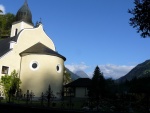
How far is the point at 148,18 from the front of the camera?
570 inches

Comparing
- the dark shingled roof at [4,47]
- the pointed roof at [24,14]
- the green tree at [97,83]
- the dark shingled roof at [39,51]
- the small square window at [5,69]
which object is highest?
the pointed roof at [24,14]

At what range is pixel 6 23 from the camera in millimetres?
54781

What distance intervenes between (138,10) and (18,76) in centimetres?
2367

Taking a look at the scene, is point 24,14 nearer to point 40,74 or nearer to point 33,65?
point 33,65

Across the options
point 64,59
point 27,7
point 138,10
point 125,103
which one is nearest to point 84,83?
point 64,59

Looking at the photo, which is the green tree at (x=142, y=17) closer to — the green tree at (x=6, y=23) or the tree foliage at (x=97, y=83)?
the tree foliage at (x=97, y=83)

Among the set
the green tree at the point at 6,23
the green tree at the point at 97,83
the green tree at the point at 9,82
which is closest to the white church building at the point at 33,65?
the green tree at the point at 9,82

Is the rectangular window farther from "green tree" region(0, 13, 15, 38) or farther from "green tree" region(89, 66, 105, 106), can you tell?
"green tree" region(0, 13, 15, 38)

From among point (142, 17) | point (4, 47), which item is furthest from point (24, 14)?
point (142, 17)

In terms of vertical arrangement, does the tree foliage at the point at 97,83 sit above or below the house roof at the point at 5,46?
below

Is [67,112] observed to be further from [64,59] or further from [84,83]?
[84,83]

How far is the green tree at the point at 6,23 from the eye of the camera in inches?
2098

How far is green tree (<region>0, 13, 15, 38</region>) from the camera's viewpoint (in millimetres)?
53281

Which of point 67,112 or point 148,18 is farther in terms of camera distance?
point 148,18
